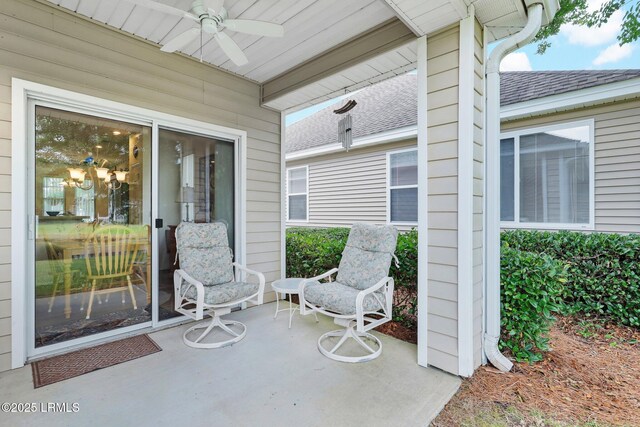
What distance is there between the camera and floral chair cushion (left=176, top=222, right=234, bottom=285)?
3.23 m

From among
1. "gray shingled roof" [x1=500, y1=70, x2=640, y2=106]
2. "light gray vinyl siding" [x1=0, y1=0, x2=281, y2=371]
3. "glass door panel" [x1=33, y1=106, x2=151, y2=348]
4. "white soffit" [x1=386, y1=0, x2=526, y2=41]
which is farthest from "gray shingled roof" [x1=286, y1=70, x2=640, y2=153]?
"glass door panel" [x1=33, y1=106, x2=151, y2=348]

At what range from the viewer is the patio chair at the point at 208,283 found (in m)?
2.88

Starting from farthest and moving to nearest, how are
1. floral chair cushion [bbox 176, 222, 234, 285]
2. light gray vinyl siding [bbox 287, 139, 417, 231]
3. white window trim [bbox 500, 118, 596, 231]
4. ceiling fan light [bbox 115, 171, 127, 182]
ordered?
light gray vinyl siding [bbox 287, 139, 417, 231], white window trim [bbox 500, 118, 596, 231], floral chair cushion [bbox 176, 222, 234, 285], ceiling fan light [bbox 115, 171, 127, 182]

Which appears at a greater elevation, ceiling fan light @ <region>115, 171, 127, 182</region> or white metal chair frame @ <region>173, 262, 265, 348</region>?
ceiling fan light @ <region>115, 171, 127, 182</region>

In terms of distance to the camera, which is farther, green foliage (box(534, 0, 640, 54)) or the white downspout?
green foliage (box(534, 0, 640, 54))

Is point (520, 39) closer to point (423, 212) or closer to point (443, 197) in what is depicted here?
point (443, 197)

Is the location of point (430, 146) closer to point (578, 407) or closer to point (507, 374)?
point (507, 374)

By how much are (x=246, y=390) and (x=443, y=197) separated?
210 cm

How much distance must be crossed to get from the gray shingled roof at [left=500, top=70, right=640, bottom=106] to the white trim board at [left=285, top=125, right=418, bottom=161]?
5.28 ft

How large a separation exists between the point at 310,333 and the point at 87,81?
3274 mm

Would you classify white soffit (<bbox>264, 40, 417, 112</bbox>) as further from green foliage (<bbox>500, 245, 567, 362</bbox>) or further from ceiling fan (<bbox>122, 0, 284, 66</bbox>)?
green foliage (<bbox>500, 245, 567, 362</bbox>)

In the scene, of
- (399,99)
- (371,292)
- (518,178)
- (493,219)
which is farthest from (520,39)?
(399,99)

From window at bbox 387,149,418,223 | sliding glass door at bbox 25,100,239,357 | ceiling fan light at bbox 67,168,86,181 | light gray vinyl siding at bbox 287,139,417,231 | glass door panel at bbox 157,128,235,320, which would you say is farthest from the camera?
light gray vinyl siding at bbox 287,139,417,231

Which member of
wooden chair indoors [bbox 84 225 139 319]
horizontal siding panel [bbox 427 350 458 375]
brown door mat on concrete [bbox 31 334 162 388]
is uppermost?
wooden chair indoors [bbox 84 225 139 319]
